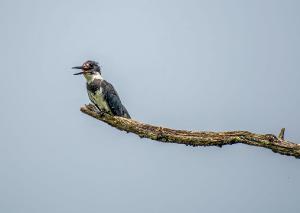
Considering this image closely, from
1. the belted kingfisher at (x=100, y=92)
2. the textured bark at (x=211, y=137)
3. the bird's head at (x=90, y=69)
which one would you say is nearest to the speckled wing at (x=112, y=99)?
the belted kingfisher at (x=100, y=92)

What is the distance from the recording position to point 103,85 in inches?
496

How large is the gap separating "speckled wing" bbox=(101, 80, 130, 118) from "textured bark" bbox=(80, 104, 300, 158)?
3.28 metres

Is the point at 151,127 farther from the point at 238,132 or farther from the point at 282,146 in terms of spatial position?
the point at 282,146

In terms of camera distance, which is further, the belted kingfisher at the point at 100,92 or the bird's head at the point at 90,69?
the bird's head at the point at 90,69

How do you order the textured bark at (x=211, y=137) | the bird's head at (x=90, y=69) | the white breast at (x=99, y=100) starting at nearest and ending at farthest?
the textured bark at (x=211, y=137), the white breast at (x=99, y=100), the bird's head at (x=90, y=69)

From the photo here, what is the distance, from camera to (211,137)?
8.12 m

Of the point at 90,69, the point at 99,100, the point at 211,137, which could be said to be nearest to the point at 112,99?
the point at 99,100

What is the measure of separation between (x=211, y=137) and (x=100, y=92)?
4.99 metres

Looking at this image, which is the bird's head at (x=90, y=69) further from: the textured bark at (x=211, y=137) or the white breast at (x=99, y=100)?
the textured bark at (x=211, y=137)

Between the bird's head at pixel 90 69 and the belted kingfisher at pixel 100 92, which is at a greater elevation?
the bird's head at pixel 90 69

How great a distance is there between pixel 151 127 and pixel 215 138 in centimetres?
119

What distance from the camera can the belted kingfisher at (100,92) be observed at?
40.9 feet

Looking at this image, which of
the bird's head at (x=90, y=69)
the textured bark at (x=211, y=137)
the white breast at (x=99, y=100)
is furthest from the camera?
the bird's head at (x=90, y=69)

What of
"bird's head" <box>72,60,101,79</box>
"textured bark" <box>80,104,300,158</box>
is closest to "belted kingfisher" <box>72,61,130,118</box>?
"bird's head" <box>72,60,101,79</box>
